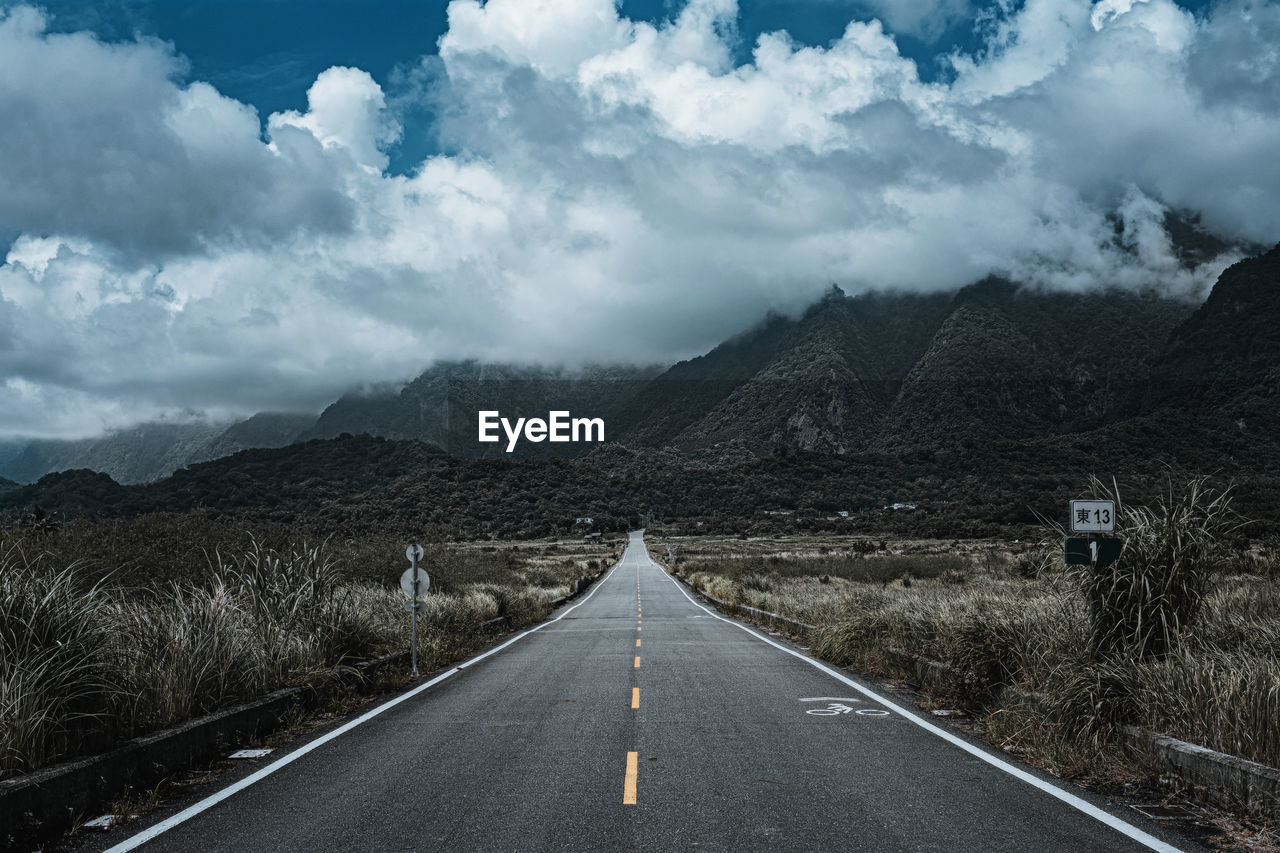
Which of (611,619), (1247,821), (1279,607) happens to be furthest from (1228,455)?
(1247,821)

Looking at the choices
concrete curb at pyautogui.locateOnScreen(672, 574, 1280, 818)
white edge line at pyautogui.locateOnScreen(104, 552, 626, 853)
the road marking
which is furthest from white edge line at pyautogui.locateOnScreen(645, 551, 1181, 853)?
white edge line at pyautogui.locateOnScreen(104, 552, 626, 853)

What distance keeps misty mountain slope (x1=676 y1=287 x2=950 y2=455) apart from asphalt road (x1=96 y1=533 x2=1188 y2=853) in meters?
133

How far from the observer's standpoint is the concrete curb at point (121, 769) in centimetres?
571

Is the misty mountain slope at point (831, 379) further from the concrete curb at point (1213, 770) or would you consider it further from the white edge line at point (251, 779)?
the concrete curb at point (1213, 770)

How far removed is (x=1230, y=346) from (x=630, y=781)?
448 feet

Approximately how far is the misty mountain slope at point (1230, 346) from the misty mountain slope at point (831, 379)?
1588 inches

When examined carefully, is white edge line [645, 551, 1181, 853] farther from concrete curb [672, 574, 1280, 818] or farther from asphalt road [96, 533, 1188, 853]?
concrete curb [672, 574, 1280, 818]

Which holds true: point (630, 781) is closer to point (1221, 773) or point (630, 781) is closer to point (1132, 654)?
point (1221, 773)

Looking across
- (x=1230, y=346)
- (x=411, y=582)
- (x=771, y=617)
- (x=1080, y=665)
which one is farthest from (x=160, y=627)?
(x=1230, y=346)

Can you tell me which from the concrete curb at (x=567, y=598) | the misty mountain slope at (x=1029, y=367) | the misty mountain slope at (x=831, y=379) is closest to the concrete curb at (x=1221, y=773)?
the concrete curb at (x=567, y=598)

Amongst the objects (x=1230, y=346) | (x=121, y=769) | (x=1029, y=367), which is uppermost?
(x=1029, y=367)

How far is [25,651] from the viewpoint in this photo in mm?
7059

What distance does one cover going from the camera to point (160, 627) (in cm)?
929

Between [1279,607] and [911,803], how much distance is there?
8.66 m
